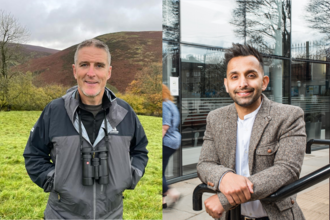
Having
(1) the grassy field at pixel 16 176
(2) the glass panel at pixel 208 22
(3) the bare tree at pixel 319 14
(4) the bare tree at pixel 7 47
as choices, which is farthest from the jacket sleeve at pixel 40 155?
(3) the bare tree at pixel 319 14

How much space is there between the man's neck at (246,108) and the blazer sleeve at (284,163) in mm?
171

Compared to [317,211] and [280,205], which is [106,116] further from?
[317,211]

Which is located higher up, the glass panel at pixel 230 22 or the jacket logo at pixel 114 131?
the glass panel at pixel 230 22

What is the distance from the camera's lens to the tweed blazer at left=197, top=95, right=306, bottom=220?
4.50ft

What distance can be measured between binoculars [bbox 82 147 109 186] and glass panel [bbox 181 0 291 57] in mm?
3380

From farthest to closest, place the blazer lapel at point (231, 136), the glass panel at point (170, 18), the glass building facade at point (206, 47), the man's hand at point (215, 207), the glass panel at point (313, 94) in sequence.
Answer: the glass panel at point (313, 94)
the glass building facade at point (206, 47)
the glass panel at point (170, 18)
the blazer lapel at point (231, 136)
the man's hand at point (215, 207)

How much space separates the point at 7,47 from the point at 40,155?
134 cm

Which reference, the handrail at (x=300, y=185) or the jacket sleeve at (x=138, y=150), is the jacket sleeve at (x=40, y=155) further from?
the handrail at (x=300, y=185)

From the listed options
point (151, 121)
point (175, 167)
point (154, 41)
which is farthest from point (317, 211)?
point (154, 41)

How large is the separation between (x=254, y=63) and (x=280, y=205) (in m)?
0.67

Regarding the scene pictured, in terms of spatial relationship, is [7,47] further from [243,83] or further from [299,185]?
[299,185]

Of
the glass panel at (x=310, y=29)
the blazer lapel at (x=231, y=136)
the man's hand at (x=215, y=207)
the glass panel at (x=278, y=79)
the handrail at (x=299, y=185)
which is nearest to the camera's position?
the handrail at (x=299, y=185)

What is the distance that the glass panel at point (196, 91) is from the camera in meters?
Result: 5.13

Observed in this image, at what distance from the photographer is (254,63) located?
159 cm
